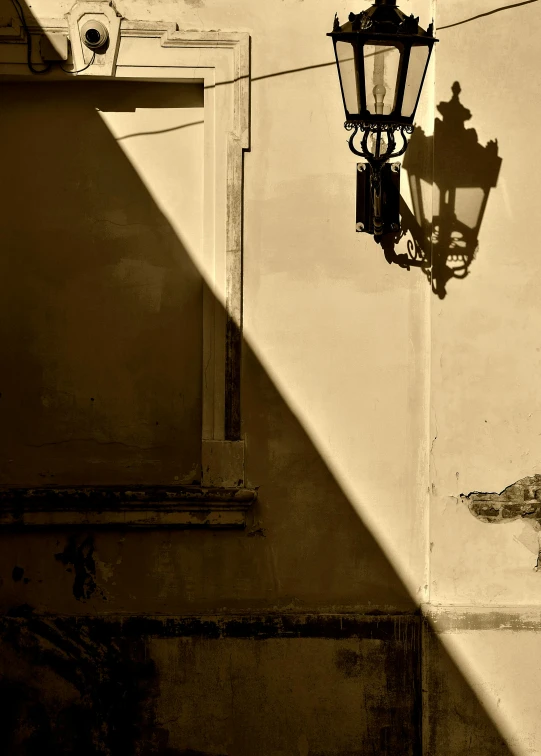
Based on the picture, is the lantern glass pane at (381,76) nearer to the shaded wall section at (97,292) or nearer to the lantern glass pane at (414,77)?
the lantern glass pane at (414,77)

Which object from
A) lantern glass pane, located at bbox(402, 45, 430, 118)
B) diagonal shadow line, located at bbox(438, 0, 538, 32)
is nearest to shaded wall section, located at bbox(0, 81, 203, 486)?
lantern glass pane, located at bbox(402, 45, 430, 118)

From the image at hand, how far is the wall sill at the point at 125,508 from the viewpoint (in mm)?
3844

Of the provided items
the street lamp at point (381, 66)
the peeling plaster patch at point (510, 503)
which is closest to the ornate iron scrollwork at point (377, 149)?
the street lamp at point (381, 66)

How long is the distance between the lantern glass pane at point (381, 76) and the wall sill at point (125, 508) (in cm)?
197

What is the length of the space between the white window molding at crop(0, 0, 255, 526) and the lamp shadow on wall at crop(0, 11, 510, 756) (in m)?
0.11

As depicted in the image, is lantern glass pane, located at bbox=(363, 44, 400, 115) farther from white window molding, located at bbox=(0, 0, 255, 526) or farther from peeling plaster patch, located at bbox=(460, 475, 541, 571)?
peeling plaster patch, located at bbox=(460, 475, 541, 571)

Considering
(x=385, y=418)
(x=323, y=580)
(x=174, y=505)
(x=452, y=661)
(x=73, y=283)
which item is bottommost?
(x=452, y=661)

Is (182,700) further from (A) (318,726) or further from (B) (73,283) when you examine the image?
(B) (73,283)

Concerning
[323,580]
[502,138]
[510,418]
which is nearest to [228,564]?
[323,580]

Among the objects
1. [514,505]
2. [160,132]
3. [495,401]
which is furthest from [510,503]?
[160,132]

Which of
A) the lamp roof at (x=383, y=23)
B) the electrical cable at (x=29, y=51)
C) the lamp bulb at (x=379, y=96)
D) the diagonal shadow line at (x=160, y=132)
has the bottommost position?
the lamp bulb at (x=379, y=96)

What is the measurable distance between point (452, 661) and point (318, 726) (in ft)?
2.53

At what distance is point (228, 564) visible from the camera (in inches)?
154

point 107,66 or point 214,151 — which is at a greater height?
point 107,66
